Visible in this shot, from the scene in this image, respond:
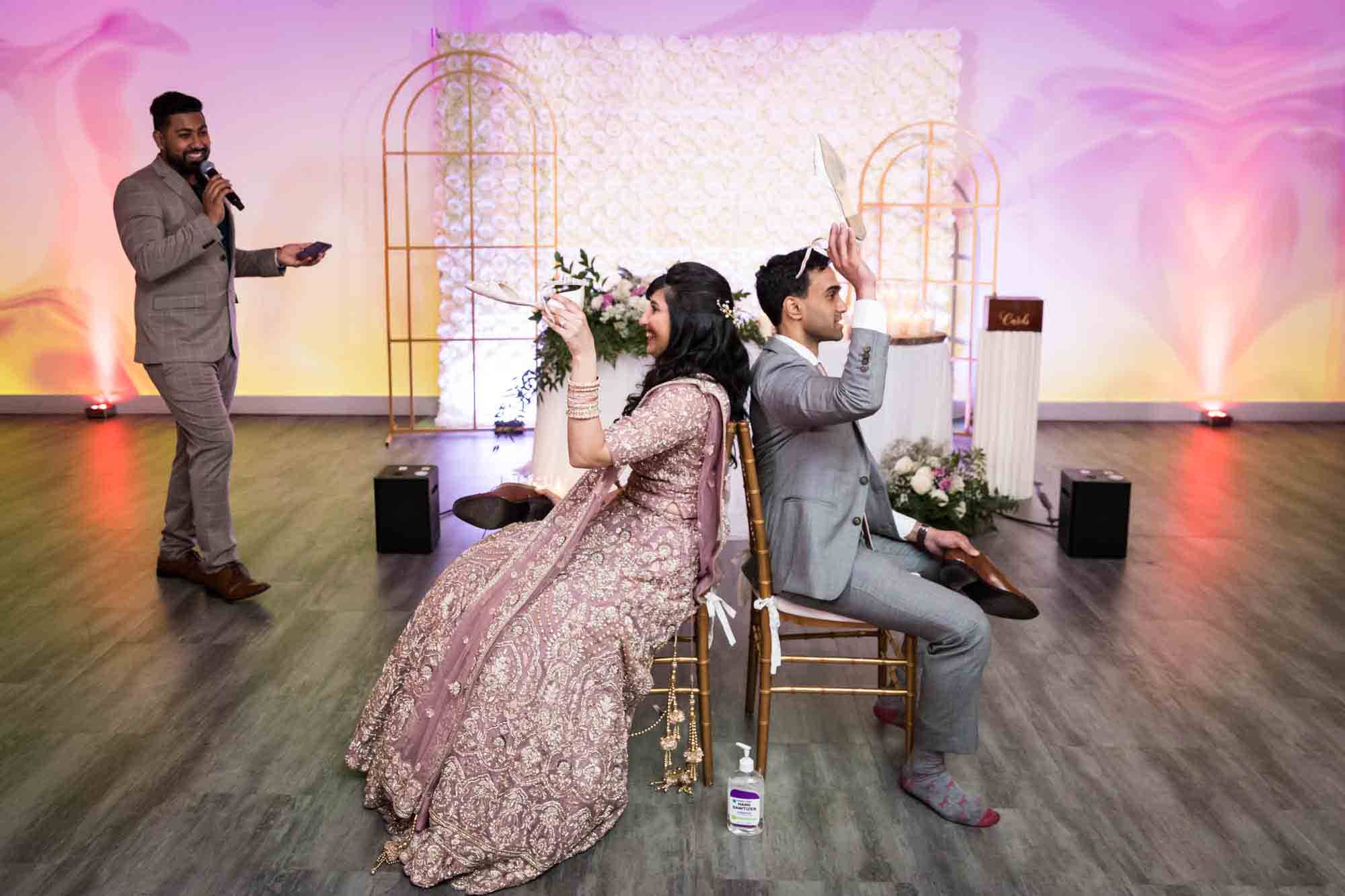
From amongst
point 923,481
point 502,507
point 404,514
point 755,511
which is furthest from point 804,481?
point 404,514

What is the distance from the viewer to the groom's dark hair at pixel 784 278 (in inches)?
121

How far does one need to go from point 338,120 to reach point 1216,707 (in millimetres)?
6744

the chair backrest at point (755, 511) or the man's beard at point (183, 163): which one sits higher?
the man's beard at point (183, 163)

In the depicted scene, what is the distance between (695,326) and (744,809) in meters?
1.10

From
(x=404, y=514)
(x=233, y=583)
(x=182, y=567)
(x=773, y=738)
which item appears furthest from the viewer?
(x=404, y=514)

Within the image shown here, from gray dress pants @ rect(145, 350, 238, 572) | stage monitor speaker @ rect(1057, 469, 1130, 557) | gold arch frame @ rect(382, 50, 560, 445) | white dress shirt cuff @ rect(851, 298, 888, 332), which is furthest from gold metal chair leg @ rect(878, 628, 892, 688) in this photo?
gold arch frame @ rect(382, 50, 560, 445)

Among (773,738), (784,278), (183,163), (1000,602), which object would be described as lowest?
(773,738)

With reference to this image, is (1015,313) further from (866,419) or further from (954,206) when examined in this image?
(954,206)

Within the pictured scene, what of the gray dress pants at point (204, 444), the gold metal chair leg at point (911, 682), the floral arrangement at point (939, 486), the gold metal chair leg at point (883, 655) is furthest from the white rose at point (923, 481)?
the gray dress pants at point (204, 444)

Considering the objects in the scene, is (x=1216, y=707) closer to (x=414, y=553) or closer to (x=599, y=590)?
(x=599, y=590)

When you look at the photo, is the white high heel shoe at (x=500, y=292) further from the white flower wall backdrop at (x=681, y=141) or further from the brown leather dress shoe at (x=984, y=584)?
the white flower wall backdrop at (x=681, y=141)

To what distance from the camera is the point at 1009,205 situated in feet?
28.5

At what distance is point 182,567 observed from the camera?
16.4 ft

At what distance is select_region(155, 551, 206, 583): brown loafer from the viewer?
496 centimetres
